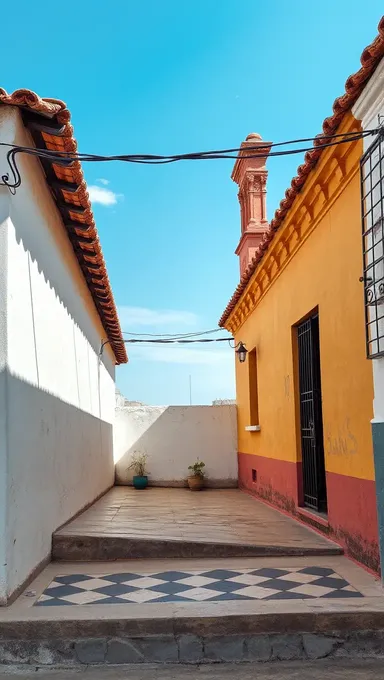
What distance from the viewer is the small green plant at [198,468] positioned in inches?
538

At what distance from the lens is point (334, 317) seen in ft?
20.2

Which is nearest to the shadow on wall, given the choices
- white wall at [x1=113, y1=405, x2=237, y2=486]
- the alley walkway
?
the alley walkway

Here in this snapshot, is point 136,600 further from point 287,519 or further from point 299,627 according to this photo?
point 287,519

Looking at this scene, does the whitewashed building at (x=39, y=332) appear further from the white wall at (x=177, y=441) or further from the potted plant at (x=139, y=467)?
the white wall at (x=177, y=441)

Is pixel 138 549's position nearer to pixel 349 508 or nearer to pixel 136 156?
pixel 349 508

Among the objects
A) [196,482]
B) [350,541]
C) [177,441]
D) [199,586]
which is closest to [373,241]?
[350,541]

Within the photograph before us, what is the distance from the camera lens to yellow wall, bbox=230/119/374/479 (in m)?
5.46

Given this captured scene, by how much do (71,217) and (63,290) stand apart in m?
0.85

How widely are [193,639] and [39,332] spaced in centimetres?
290

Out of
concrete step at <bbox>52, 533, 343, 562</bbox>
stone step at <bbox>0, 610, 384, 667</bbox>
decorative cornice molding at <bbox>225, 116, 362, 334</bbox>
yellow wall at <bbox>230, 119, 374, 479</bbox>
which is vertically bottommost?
stone step at <bbox>0, 610, 384, 667</bbox>

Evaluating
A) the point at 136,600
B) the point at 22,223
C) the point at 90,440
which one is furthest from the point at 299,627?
the point at 90,440

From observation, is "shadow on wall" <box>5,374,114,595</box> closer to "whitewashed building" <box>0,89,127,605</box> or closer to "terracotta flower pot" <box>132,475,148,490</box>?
"whitewashed building" <box>0,89,127,605</box>

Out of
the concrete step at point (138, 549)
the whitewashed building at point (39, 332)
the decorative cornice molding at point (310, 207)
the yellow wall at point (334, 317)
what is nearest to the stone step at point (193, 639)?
the whitewashed building at point (39, 332)

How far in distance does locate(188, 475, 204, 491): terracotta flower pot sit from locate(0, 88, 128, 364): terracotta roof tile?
5.12m
